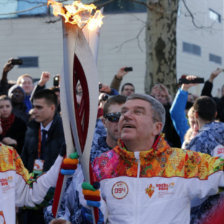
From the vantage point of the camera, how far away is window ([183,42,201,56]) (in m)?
22.3

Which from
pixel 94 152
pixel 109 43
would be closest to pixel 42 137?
pixel 94 152

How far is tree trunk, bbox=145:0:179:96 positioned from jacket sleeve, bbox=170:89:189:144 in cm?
296

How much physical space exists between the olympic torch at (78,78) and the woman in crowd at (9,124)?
3.14m

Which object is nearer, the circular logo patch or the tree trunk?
the circular logo patch

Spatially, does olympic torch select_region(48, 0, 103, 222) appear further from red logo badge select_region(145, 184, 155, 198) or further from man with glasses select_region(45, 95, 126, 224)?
red logo badge select_region(145, 184, 155, 198)

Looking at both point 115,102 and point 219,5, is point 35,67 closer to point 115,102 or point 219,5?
point 219,5

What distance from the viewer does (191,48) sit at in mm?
22969

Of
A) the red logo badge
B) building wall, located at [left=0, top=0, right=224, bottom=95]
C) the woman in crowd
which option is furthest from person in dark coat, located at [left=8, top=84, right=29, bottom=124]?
building wall, located at [left=0, top=0, right=224, bottom=95]

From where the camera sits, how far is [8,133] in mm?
6043

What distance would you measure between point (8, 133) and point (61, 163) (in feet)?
10.5

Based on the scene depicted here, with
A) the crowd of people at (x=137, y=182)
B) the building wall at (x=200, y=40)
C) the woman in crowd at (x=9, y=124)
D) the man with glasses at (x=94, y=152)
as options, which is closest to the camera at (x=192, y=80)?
the man with glasses at (x=94, y=152)

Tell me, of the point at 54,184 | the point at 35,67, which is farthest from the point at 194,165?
the point at 35,67

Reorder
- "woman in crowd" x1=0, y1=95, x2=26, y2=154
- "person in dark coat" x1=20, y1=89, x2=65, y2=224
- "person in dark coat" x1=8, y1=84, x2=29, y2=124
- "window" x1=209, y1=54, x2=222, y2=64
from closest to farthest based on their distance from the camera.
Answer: "person in dark coat" x1=20, y1=89, x2=65, y2=224 < "woman in crowd" x1=0, y1=95, x2=26, y2=154 < "person in dark coat" x1=8, y1=84, x2=29, y2=124 < "window" x1=209, y1=54, x2=222, y2=64

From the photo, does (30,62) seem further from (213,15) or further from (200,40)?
(213,15)
